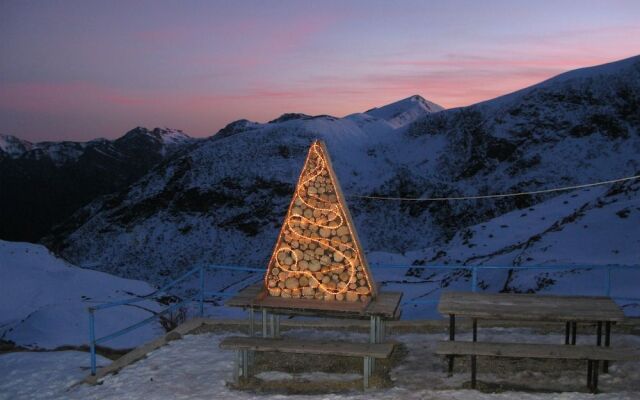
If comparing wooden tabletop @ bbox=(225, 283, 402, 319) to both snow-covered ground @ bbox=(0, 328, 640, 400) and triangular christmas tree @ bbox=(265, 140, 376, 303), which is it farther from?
snow-covered ground @ bbox=(0, 328, 640, 400)

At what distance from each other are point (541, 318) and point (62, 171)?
118 m

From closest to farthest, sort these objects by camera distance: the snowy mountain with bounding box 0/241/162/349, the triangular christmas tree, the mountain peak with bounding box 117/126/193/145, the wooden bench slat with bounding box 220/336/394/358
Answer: the wooden bench slat with bounding box 220/336/394/358 < the triangular christmas tree < the snowy mountain with bounding box 0/241/162/349 < the mountain peak with bounding box 117/126/193/145

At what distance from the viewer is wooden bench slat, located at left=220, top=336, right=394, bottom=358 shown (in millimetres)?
7410

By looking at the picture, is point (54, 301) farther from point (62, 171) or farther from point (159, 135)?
point (159, 135)

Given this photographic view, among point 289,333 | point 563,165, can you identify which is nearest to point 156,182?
point 563,165

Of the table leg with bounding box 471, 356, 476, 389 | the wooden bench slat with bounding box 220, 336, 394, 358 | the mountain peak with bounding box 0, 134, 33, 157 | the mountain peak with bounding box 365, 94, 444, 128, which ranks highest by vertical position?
the mountain peak with bounding box 365, 94, 444, 128

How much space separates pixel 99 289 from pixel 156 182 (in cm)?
3902

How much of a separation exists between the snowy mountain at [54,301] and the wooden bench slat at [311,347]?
7567 millimetres

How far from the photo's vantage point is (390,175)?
2028 inches

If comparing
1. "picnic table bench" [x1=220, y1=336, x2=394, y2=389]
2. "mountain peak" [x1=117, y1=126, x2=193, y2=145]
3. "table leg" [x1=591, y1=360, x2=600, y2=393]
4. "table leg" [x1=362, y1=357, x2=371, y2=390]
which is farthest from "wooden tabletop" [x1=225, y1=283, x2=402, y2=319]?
"mountain peak" [x1=117, y1=126, x2=193, y2=145]

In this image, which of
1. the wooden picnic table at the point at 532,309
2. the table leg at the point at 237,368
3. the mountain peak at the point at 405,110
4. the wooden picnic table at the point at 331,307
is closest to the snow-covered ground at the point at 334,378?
the table leg at the point at 237,368

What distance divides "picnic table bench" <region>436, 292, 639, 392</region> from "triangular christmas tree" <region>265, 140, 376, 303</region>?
1.40 m

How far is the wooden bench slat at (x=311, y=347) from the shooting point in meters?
7.41

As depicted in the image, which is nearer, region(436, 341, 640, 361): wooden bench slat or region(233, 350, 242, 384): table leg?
region(436, 341, 640, 361): wooden bench slat
